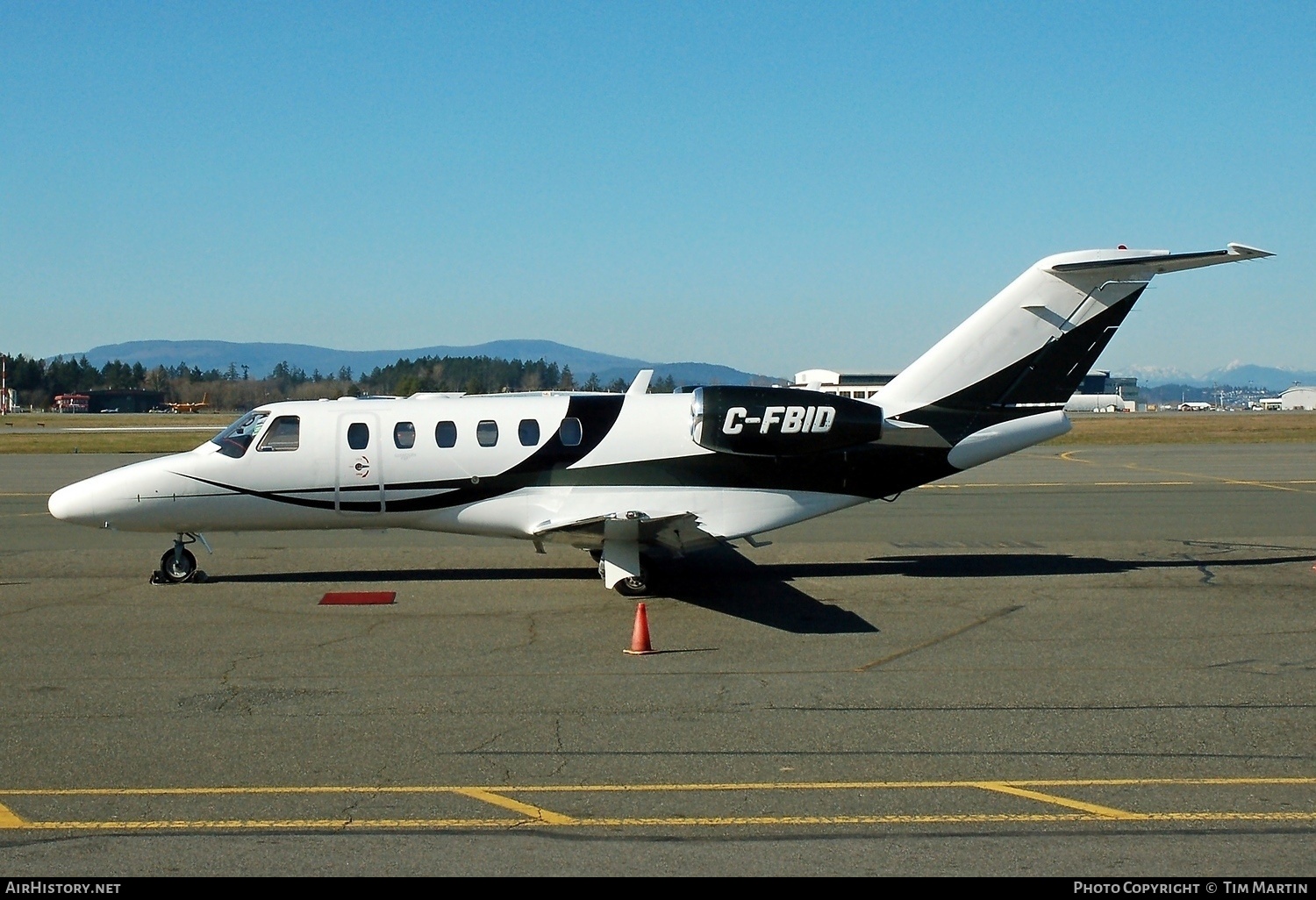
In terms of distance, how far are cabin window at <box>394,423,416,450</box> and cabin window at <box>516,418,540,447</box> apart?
1.43 meters

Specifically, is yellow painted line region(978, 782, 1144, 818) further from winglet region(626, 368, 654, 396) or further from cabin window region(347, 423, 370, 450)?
winglet region(626, 368, 654, 396)

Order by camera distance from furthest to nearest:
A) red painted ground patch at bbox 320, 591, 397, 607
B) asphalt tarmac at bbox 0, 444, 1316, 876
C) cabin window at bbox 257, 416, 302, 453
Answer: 1. cabin window at bbox 257, 416, 302, 453
2. red painted ground patch at bbox 320, 591, 397, 607
3. asphalt tarmac at bbox 0, 444, 1316, 876

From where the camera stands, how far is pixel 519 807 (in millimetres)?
7398

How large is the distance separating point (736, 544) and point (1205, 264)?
8.48 m

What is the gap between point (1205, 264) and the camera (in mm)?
15148

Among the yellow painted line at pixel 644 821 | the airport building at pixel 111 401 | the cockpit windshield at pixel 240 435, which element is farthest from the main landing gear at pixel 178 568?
the airport building at pixel 111 401

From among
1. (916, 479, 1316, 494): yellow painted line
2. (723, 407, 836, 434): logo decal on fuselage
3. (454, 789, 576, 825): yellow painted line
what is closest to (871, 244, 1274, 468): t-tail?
(723, 407, 836, 434): logo decal on fuselage

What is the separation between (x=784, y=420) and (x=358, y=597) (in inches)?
238

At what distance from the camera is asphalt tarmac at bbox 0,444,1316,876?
264 inches

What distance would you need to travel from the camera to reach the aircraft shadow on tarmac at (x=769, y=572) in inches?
599

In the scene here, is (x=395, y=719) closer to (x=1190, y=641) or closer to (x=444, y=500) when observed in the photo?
(x=444, y=500)

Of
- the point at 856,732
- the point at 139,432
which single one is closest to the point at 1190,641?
the point at 856,732

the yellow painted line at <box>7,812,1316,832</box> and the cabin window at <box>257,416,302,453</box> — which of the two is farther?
the cabin window at <box>257,416,302,453</box>

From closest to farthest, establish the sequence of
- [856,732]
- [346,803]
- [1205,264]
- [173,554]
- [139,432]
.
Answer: [346,803]
[856,732]
[1205,264]
[173,554]
[139,432]
